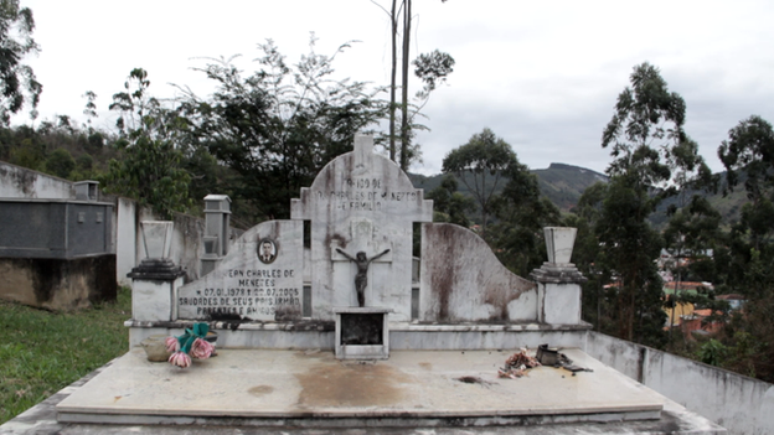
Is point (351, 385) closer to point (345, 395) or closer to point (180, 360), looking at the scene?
point (345, 395)

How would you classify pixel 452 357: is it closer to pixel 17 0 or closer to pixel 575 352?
pixel 575 352

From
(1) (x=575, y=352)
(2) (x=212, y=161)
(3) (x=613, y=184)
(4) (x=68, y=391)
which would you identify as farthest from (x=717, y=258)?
(4) (x=68, y=391)

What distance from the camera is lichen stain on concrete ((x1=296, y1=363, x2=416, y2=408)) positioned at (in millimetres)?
4555

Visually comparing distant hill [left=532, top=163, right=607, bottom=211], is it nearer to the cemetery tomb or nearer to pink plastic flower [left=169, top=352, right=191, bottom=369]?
the cemetery tomb

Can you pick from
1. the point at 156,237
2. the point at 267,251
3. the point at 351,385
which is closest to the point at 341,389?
the point at 351,385

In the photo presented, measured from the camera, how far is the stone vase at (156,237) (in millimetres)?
6129

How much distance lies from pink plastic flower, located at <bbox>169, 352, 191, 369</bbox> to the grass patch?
1.46 metres

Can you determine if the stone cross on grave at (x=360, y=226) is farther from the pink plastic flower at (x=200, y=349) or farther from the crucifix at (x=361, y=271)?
the pink plastic flower at (x=200, y=349)

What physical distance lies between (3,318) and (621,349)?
30.5 ft

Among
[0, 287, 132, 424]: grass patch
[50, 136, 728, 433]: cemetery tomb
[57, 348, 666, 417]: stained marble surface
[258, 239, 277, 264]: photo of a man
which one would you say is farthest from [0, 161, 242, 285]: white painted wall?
[57, 348, 666, 417]: stained marble surface

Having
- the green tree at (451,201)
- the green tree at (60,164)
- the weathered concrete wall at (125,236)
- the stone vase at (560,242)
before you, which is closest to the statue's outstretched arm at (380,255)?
the stone vase at (560,242)

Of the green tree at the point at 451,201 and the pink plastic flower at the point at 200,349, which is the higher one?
the green tree at the point at 451,201

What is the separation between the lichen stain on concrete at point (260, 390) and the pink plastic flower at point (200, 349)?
963 millimetres

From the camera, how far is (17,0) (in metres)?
21.0
